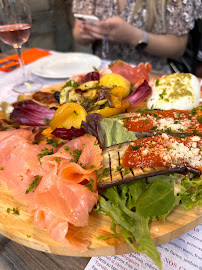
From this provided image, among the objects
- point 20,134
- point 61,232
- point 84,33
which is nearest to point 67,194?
point 61,232

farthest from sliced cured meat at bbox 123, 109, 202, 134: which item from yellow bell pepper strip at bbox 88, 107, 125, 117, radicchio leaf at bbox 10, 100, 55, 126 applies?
radicchio leaf at bbox 10, 100, 55, 126

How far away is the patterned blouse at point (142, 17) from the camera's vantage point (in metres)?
2.79

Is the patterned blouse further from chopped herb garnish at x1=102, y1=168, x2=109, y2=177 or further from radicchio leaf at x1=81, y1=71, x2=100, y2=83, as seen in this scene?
chopped herb garnish at x1=102, y1=168, x2=109, y2=177

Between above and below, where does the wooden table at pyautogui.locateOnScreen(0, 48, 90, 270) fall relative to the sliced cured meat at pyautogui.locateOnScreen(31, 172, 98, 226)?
below

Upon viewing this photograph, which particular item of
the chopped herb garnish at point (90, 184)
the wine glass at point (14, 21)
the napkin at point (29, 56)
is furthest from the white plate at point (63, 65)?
the chopped herb garnish at point (90, 184)

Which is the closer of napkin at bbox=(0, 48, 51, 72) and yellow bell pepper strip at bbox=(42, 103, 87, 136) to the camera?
yellow bell pepper strip at bbox=(42, 103, 87, 136)

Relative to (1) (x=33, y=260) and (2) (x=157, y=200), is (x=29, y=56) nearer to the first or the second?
(1) (x=33, y=260)

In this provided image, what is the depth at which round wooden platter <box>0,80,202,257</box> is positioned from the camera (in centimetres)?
86

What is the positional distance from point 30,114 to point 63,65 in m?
1.12

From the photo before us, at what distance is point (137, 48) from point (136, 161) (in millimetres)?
2444

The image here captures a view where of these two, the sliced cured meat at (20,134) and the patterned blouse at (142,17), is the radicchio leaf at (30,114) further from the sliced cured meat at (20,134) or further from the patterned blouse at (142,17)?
the patterned blouse at (142,17)

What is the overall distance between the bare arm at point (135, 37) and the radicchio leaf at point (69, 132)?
2077mm

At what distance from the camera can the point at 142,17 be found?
3.01 metres

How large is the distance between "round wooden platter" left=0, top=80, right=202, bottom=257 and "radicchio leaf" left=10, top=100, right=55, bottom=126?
2.42ft
